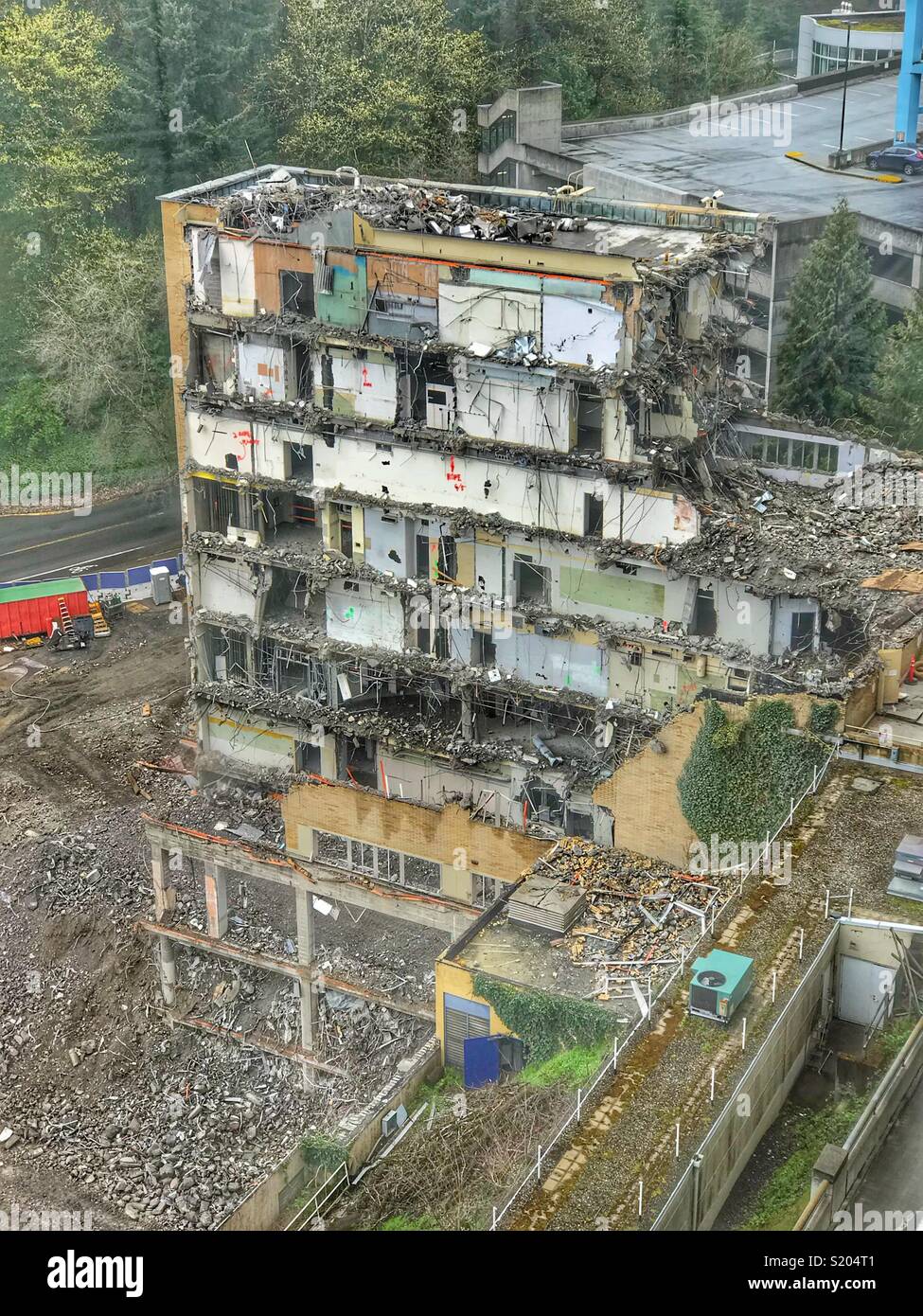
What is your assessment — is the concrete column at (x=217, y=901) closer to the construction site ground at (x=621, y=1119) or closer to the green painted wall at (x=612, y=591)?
the green painted wall at (x=612, y=591)

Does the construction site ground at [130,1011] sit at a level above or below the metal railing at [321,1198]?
below

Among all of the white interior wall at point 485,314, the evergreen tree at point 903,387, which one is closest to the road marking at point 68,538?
the white interior wall at point 485,314

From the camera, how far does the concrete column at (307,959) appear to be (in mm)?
46812

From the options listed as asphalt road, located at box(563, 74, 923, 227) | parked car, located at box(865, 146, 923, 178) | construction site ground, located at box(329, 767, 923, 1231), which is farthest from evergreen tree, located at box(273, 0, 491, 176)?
construction site ground, located at box(329, 767, 923, 1231)

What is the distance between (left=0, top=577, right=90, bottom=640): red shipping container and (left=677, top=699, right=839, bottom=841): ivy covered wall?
33703 millimetres

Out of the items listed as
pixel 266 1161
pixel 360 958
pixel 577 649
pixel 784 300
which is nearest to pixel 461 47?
pixel 784 300

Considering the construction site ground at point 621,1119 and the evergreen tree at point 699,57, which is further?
the evergreen tree at point 699,57

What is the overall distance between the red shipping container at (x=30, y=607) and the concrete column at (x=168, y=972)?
67.1ft

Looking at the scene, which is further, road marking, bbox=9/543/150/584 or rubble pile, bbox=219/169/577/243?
road marking, bbox=9/543/150/584

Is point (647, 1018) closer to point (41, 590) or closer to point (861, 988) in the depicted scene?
point (861, 988)

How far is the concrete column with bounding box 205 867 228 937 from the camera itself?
4859cm

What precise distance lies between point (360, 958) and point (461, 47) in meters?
47.0
